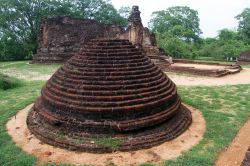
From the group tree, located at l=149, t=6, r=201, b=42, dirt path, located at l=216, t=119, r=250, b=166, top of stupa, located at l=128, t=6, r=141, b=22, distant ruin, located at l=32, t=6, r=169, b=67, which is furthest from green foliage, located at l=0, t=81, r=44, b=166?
tree, located at l=149, t=6, r=201, b=42

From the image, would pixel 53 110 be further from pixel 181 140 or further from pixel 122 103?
pixel 181 140

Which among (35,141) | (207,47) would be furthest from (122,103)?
(207,47)

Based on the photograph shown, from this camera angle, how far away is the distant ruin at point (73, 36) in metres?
22.2

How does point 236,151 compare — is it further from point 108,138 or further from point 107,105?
point 107,105

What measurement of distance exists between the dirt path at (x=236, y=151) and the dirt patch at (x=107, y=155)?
2.77 ft

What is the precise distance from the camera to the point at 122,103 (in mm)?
7410

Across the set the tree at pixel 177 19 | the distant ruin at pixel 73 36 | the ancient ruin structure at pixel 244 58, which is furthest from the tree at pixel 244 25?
the distant ruin at pixel 73 36

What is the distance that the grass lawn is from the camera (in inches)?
255

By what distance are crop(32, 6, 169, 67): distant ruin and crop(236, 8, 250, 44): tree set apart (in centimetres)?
2396

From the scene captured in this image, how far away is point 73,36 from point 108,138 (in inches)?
772

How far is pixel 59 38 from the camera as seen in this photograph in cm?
2467

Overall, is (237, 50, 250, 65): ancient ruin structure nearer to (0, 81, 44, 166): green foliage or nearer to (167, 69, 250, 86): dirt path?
(167, 69, 250, 86): dirt path

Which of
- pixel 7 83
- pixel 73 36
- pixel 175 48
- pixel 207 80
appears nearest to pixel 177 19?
pixel 175 48

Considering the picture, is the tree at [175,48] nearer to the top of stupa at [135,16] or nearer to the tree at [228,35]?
the top of stupa at [135,16]
